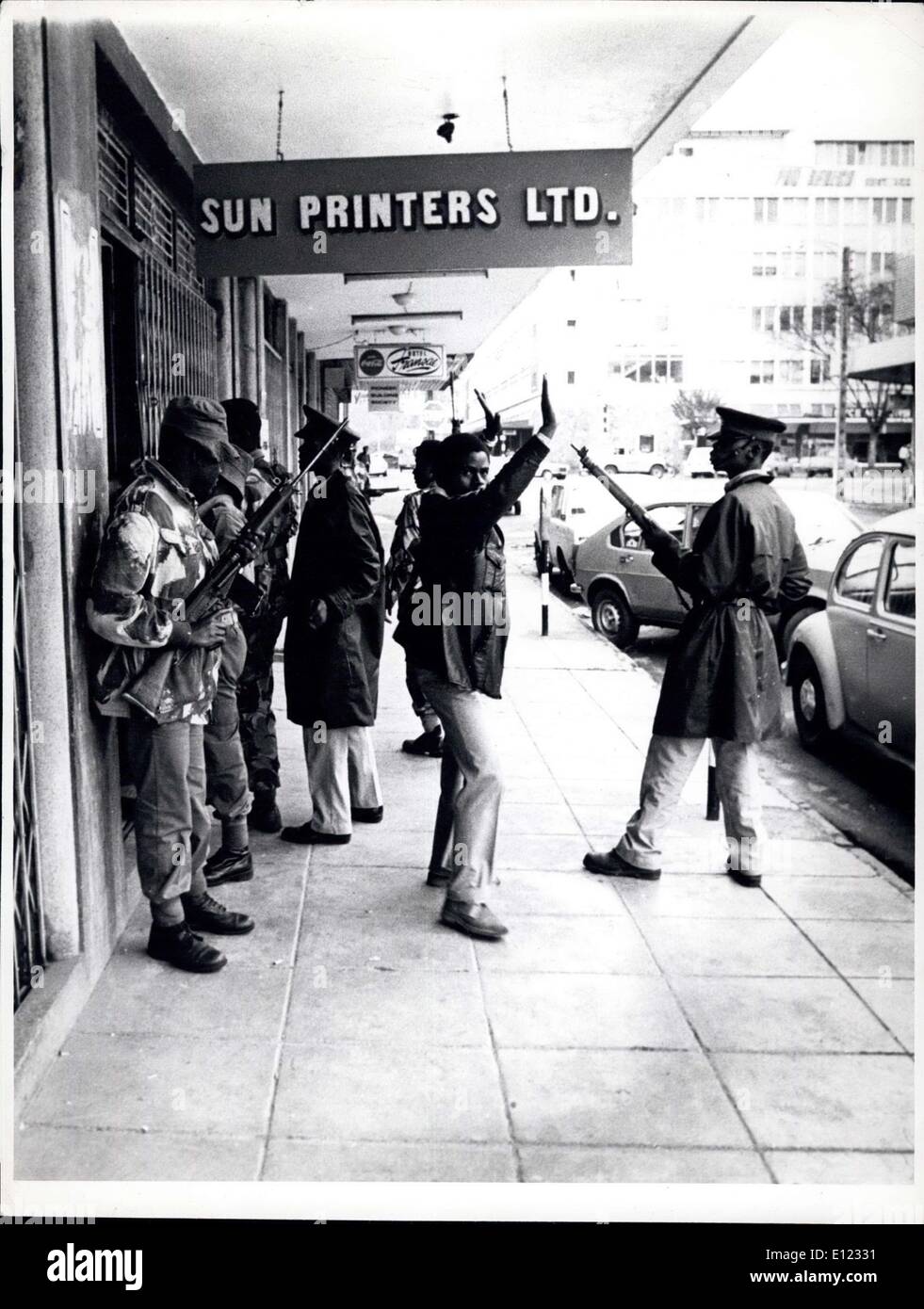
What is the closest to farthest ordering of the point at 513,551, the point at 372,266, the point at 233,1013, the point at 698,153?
the point at 233,1013, the point at 372,266, the point at 513,551, the point at 698,153

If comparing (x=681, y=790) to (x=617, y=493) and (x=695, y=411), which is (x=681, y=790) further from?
(x=695, y=411)

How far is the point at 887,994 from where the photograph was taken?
4.27 m

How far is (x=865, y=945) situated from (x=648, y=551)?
820cm

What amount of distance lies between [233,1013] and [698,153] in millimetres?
82479

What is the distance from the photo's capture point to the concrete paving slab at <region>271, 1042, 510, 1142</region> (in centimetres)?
332

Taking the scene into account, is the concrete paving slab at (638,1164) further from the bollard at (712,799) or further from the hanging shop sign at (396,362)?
the hanging shop sign at (396,362)

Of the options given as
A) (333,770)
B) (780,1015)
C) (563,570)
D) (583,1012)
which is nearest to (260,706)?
(333,770)

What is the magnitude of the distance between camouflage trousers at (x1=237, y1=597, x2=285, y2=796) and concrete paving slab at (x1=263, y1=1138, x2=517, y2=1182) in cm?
291

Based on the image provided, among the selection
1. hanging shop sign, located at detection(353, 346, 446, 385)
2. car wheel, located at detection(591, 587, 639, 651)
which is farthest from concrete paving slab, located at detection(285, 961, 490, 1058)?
hanging shop sign, located at detection(353, 346, 446, 385)

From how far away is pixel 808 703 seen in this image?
27.0 ft

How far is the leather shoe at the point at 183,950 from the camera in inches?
167

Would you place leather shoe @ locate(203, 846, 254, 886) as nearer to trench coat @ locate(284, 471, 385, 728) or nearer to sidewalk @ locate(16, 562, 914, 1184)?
sidewalk @ locate(16, 562, 914, 1184)
